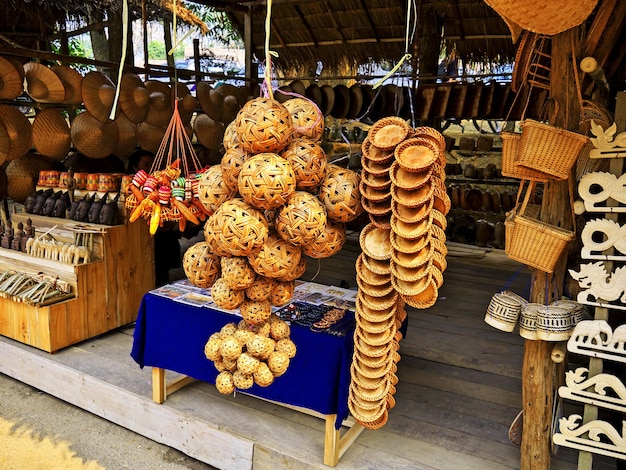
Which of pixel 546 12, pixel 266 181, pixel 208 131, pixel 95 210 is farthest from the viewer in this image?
pixel 208 131

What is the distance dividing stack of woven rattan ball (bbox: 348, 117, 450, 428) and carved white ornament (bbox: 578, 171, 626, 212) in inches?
24.2

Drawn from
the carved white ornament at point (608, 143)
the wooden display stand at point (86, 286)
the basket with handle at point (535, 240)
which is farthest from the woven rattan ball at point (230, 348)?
the wooden display stand at point (86, 286)

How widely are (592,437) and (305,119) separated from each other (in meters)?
1.61

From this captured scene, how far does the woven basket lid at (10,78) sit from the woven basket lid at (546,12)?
3278mm

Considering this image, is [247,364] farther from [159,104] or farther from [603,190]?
[159,104]

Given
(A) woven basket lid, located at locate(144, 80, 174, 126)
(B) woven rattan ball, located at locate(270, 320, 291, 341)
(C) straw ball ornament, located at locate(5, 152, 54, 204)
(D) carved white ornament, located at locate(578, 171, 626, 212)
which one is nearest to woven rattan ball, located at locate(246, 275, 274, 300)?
(B) woven rattan ball, located at locate(270, 320, 291, 341)

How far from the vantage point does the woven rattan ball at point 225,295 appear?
5.92ft

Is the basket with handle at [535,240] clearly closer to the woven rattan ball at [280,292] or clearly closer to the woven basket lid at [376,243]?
the woven basket lid at [376,243]

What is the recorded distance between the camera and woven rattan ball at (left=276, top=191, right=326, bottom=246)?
163cm

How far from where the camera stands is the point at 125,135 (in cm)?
457

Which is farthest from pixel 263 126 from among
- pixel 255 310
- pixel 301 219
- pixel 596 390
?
pixel 596 390

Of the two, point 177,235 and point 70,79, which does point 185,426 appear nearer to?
point 177,235

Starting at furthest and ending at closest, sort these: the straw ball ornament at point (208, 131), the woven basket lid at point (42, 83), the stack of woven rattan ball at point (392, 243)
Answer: the straw ball ornament at point (208, 131), the woven basket lid at point (42, 83), the stack of woven rattan ball at point (392, 243)

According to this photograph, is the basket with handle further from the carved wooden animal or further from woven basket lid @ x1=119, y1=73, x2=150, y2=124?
woven basket lid @ x1=119, y1=73, x2=150, y2=124
